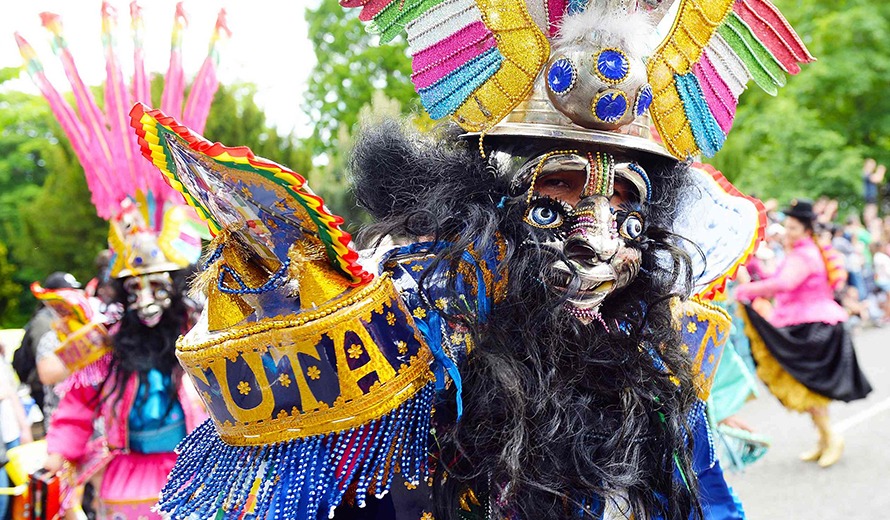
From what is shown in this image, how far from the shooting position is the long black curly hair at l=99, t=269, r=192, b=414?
3.87 metres

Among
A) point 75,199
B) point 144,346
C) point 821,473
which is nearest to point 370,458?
point 144,346

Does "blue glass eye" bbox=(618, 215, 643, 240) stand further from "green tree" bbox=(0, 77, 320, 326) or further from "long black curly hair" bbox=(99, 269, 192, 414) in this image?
"green tree" bbox=(0, 77, 320, 326)

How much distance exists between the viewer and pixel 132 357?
3.88 metres

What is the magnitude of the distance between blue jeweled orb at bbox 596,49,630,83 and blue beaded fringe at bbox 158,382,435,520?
2.46 feet

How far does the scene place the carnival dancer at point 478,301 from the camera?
1.62 meters

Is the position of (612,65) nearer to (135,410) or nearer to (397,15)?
(397,15)

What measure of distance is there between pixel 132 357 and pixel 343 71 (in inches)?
575

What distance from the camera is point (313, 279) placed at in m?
1.61

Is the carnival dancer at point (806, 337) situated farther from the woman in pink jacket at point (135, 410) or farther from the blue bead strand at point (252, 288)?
the blue bead strand at point (252, 288)

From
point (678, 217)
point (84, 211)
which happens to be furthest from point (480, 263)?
point (84, 211)

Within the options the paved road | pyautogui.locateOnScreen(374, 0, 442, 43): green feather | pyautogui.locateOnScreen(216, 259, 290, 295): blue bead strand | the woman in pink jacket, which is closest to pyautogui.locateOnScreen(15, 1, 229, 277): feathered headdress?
the woman in pink jacket

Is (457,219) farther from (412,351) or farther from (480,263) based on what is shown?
(412,351)

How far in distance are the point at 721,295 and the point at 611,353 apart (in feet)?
2.34

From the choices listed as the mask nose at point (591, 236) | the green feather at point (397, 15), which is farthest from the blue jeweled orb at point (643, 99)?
the green feather at point (397, 15)
